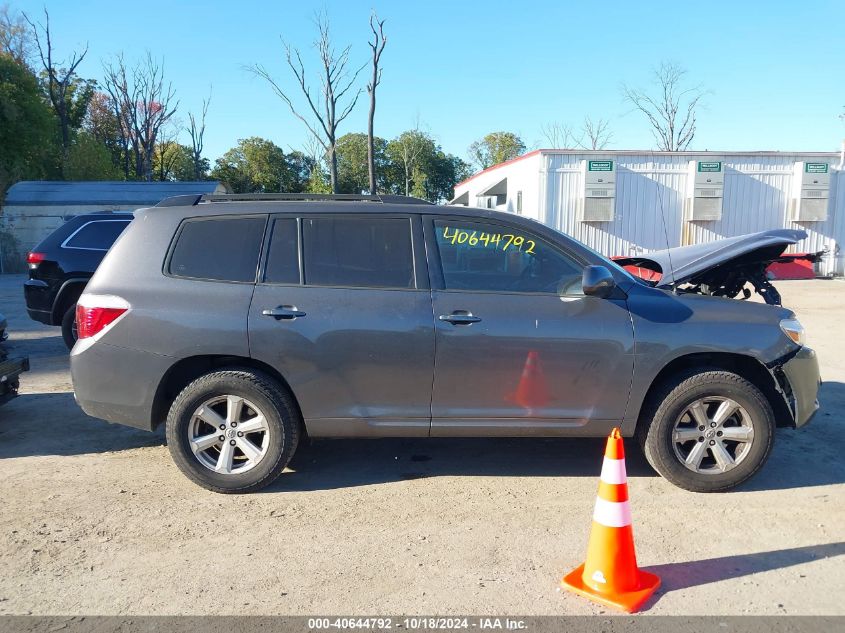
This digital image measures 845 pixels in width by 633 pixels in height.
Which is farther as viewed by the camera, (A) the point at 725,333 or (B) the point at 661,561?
(A) the point at 725,333

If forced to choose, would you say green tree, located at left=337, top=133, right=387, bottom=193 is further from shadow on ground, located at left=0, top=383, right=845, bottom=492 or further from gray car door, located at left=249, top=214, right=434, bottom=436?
gray car door, located at left=249, top=214, right=434, bottom=436

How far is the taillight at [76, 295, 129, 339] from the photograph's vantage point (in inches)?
167

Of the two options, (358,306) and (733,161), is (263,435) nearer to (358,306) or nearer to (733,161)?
(358,306)

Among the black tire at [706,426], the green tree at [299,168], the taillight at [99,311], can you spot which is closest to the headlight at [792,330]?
the black tire at [706,426]

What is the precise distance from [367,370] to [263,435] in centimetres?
83

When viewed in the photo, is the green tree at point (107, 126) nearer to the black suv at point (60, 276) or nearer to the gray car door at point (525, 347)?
the black suv at point (60, 276)

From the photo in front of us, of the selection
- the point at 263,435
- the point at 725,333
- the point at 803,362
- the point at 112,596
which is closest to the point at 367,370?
the point at 263,435

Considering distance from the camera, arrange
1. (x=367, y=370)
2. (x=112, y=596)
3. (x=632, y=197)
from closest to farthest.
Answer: (x=112, y=596) < (x=367, y=370) < (x=632, y=197)

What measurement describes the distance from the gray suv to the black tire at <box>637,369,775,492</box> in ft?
0.04

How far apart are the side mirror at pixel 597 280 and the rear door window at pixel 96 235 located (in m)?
6.72

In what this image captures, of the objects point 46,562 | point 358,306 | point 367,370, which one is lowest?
→ point 46,562

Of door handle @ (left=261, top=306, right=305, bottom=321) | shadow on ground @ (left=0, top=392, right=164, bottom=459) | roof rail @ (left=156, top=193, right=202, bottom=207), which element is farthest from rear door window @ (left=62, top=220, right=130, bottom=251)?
door handle @ (left=261, top=306, right=305, bottom=321)

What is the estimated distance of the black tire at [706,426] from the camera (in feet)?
13.6

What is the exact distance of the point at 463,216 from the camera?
170 inches
